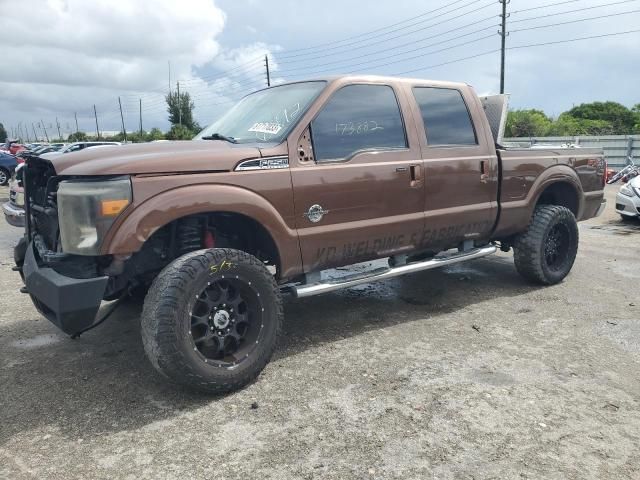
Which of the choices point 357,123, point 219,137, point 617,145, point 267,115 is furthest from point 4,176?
point 617,145

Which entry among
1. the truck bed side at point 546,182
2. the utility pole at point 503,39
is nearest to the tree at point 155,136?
the utility pole at point 503,39

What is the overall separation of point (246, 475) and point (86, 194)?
168 cm

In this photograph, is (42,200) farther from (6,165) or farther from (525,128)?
(525,128)

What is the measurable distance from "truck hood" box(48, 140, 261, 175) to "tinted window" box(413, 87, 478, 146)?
168 centimetres

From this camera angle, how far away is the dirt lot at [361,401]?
2588 mm

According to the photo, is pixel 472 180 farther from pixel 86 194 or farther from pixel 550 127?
pixel 550 127

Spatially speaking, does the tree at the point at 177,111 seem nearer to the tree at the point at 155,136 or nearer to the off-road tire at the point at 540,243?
the tree at the point at 155,136

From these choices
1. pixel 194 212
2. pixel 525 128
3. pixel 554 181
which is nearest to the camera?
pixel 194 212

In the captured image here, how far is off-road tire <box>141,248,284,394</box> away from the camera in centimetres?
302

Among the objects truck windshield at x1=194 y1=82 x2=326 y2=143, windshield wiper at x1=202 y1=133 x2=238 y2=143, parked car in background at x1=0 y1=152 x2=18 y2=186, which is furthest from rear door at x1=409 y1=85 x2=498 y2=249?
parked car in background at x1=0 y1=152 x2=18 y2=186

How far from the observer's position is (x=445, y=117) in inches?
185

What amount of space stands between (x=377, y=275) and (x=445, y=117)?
155 centimetres

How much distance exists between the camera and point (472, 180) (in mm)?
4719

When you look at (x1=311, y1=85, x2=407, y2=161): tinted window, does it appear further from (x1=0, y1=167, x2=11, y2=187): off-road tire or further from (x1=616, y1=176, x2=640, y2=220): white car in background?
(x1=0, y1=167, x2=11, y2=187): off-road tire
